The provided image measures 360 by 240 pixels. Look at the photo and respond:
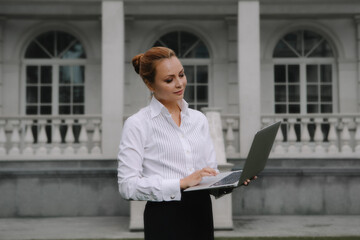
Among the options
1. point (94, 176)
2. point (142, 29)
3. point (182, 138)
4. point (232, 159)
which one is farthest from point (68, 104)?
point (182, 138)

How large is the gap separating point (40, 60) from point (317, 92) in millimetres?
6898

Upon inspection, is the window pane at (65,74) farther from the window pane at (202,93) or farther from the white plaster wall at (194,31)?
the window pane at (202,93)

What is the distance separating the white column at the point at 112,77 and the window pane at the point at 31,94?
131 inches

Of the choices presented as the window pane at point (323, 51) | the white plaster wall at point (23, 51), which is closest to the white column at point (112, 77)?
the white plaster wall at point (23, 51)

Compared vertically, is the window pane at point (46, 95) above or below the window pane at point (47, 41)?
below

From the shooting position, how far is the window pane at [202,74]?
525 inches

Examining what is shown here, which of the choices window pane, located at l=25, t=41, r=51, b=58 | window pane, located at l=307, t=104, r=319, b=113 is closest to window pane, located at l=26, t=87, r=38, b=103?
window pane, located at l=25, t=41, r=51, b=58

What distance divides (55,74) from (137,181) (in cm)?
1114

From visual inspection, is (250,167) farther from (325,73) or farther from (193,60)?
(325,73)

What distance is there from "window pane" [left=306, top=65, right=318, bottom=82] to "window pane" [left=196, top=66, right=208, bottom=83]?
8.29 ft

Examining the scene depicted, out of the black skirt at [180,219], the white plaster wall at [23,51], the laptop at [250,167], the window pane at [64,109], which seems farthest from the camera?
the window pane at [64,109]

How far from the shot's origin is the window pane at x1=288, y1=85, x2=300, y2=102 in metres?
13.2

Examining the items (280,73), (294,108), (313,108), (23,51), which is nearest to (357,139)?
(313,108)

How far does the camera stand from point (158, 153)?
2.62m
